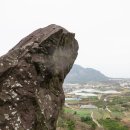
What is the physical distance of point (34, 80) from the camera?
10.3 metres

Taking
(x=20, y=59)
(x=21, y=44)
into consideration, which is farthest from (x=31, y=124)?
(x=21, y=44)

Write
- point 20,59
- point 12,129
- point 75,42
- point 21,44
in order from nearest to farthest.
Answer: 1. point 12,129
2. point 20,59
3. point 21,44
4. point 75,42

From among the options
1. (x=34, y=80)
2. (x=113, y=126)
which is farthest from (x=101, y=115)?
(x=34, y=80)

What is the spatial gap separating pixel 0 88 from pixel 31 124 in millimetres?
1278

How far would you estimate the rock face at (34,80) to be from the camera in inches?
382

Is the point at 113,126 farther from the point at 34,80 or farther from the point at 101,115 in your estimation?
the point at 34,80

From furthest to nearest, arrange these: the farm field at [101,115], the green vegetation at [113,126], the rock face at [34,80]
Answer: the farm field at [101,115] → the green vegetation at [113,126] → the rock face at [34,80]

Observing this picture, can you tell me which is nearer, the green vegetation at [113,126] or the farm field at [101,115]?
the green vegetation at [113,126]

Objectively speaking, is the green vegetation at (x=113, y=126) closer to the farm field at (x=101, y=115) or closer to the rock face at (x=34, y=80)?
the farm field at (x=101, y=115)

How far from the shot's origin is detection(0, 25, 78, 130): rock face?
970 centimetres

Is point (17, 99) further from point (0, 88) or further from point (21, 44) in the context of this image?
point (21, 44)

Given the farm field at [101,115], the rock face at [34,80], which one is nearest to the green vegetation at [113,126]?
the farm field at [101,115]

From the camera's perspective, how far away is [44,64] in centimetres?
1080

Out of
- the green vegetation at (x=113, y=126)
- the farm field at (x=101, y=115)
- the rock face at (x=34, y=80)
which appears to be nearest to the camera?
the rock face at (x=34, y=80)
